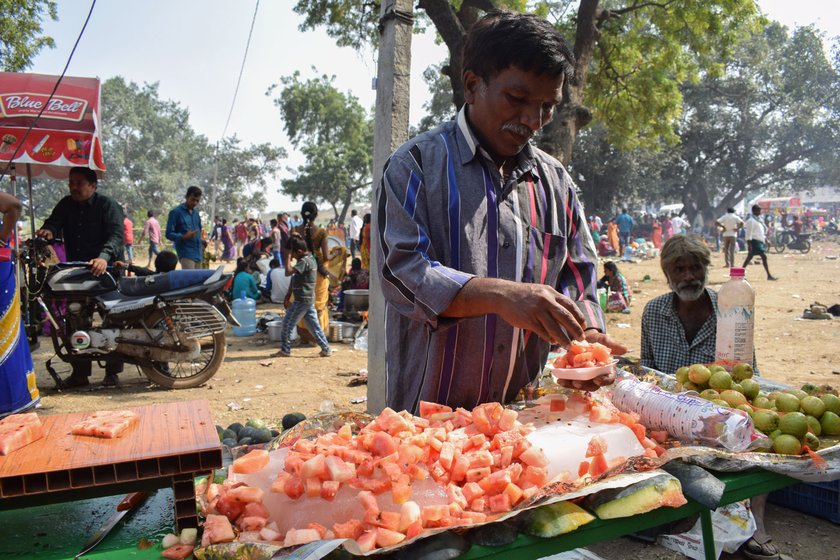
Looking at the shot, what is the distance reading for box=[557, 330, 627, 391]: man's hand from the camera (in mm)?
2024

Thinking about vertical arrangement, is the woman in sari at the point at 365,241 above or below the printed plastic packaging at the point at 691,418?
above

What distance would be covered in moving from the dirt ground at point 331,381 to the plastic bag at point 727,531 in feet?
0.73

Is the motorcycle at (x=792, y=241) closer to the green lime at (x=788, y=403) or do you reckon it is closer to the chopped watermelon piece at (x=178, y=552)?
the green lime at (x=788, y=403)

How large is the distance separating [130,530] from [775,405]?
2287mm

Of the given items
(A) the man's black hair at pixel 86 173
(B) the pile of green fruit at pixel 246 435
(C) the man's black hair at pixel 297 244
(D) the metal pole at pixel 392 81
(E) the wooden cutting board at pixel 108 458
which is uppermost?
(D) the metal pole at pixel 392 81

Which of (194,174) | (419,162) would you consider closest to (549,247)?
(419,162)

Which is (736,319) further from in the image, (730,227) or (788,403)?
(730,227)

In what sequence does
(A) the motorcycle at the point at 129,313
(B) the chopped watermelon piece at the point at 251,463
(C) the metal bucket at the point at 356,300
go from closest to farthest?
(B) the chopped watermelon piece at the point at 251,463, (A) the motorcycle at the point at 129,313, (C) the metal bucket at the point at 356,300

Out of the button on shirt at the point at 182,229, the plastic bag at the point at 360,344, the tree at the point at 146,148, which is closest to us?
the plastic bag at the point at 360,344

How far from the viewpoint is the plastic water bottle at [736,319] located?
9.40ft

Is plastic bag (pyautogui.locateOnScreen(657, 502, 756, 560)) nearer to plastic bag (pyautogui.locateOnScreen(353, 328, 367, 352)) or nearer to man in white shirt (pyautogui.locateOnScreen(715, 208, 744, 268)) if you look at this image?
plastic bag (pyautogui.locateOnScreen(353, 328, 367, 352))

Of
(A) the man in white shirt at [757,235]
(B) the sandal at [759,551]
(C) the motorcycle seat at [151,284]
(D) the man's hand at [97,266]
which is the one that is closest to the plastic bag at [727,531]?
(B) the sandal at [759,551]

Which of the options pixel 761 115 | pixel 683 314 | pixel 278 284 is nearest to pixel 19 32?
pixel 278 284

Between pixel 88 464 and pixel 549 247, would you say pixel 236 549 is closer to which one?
A: pixel 88 464
